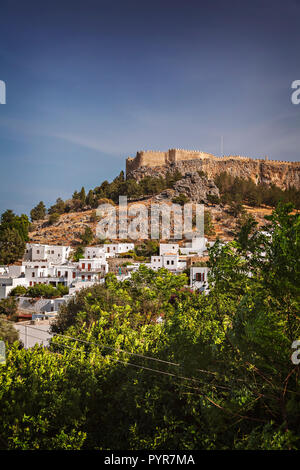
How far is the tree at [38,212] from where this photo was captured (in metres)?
59.0

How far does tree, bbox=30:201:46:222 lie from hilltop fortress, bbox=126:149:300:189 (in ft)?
57.2

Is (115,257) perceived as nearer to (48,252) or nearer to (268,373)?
(48,252)

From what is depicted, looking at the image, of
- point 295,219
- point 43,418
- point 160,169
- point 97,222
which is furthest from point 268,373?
point 160,169

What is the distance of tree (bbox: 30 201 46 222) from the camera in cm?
5905

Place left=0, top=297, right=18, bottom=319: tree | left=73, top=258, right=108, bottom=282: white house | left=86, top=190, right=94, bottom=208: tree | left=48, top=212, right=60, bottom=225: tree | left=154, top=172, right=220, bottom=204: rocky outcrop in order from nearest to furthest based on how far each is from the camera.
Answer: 1. left=0, top=297, right=18, bottom=319: tree
2. left=73, top=258, right=108, bottom=282: white house
3. left=154, top=172, right=220, bottom=204: rocky outcrop
4. left=48, top=212, right=60, bottom=225: tree
5. left=86, top=190, right=94, bottom=208: tree

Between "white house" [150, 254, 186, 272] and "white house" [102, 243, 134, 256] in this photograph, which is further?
"white house" [102, 243, 134, 256]

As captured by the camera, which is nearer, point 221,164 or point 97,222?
point 97,222

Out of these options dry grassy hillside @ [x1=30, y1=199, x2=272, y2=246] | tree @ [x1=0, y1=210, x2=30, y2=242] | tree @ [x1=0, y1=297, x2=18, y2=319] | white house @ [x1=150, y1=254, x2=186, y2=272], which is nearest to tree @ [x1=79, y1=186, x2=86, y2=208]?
dry grassy hillside @ [x1=30, y1=199, x2=272, y2=246]

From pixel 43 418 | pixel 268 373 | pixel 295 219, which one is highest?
pixel 295 219

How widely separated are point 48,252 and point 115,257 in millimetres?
6898

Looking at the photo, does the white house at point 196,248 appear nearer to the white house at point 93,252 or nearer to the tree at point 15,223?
the white house at point 93,252

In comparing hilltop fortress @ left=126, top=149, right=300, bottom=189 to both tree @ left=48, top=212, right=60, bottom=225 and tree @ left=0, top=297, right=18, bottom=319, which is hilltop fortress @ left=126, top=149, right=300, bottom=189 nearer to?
tree @ left=48, top=212, right=60, bottom=225

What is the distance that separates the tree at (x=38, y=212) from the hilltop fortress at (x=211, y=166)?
687 inches

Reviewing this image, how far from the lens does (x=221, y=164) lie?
69.9 meters
